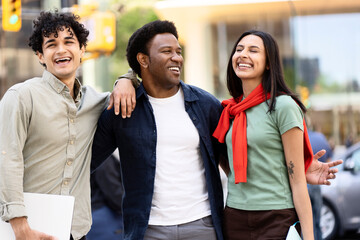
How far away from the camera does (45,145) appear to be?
3.18 meters

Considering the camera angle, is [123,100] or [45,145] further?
[123,100]

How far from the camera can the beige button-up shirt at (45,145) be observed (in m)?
2.97

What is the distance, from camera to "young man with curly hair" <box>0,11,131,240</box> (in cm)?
297

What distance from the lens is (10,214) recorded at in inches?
114

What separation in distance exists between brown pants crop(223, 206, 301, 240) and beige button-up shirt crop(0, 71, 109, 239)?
3.07ft

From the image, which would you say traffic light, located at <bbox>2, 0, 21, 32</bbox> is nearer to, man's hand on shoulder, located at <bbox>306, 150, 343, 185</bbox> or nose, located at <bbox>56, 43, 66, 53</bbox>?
nose, located at <bbox>56, 43, 66, 53</bbox>

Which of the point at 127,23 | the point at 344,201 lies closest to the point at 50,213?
the point at 344,201

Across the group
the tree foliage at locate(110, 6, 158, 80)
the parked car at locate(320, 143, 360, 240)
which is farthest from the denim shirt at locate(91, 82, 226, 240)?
the tree foliage at locate(110, 6, 158, 80)

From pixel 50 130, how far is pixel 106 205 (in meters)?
2.34

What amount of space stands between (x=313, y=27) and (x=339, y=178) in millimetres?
17095

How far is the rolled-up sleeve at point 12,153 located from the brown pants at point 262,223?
1.29 meters

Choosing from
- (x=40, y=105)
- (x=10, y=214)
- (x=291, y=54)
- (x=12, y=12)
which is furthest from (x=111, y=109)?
(x=291, y=54)

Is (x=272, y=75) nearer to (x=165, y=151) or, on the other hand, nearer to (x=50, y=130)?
(x=165, y=151)

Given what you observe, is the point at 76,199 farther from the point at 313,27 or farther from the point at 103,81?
the point at 313,27
